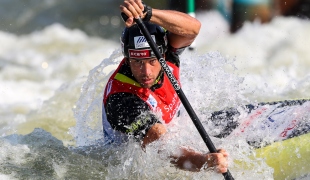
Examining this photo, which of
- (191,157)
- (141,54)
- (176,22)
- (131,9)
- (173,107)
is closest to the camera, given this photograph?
(131,9)

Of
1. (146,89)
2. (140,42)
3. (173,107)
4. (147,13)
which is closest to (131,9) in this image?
(147,13)

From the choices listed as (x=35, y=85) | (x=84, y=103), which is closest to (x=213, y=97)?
(x=84, y=103)

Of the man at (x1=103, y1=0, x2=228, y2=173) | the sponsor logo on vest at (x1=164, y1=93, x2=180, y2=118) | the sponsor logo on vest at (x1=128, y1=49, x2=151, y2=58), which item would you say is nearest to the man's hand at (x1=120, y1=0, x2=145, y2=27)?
the man at (x1=103, y1=0, x2=228, y2=173)

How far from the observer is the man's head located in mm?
3504

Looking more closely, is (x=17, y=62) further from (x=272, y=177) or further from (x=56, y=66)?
(x=272, y=177)

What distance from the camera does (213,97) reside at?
4.44 m

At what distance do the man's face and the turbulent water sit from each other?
359 mm

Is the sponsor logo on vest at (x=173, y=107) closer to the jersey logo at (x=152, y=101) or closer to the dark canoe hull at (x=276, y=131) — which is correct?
the jersey logo at (x=152, y=101)

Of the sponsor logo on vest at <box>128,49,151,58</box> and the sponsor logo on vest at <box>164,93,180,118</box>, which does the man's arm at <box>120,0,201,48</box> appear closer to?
the sponsor logo on vest at <box>128,49,151,58</box>

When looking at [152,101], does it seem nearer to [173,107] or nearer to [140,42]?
[173,107]

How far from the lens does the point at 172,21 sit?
3574 mm

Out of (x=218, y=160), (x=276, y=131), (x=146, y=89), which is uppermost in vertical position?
(x=146, y=89)

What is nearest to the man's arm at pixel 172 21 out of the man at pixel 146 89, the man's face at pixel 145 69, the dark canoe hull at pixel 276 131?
the man at pixel 146 89

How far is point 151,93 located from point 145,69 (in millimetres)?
219
